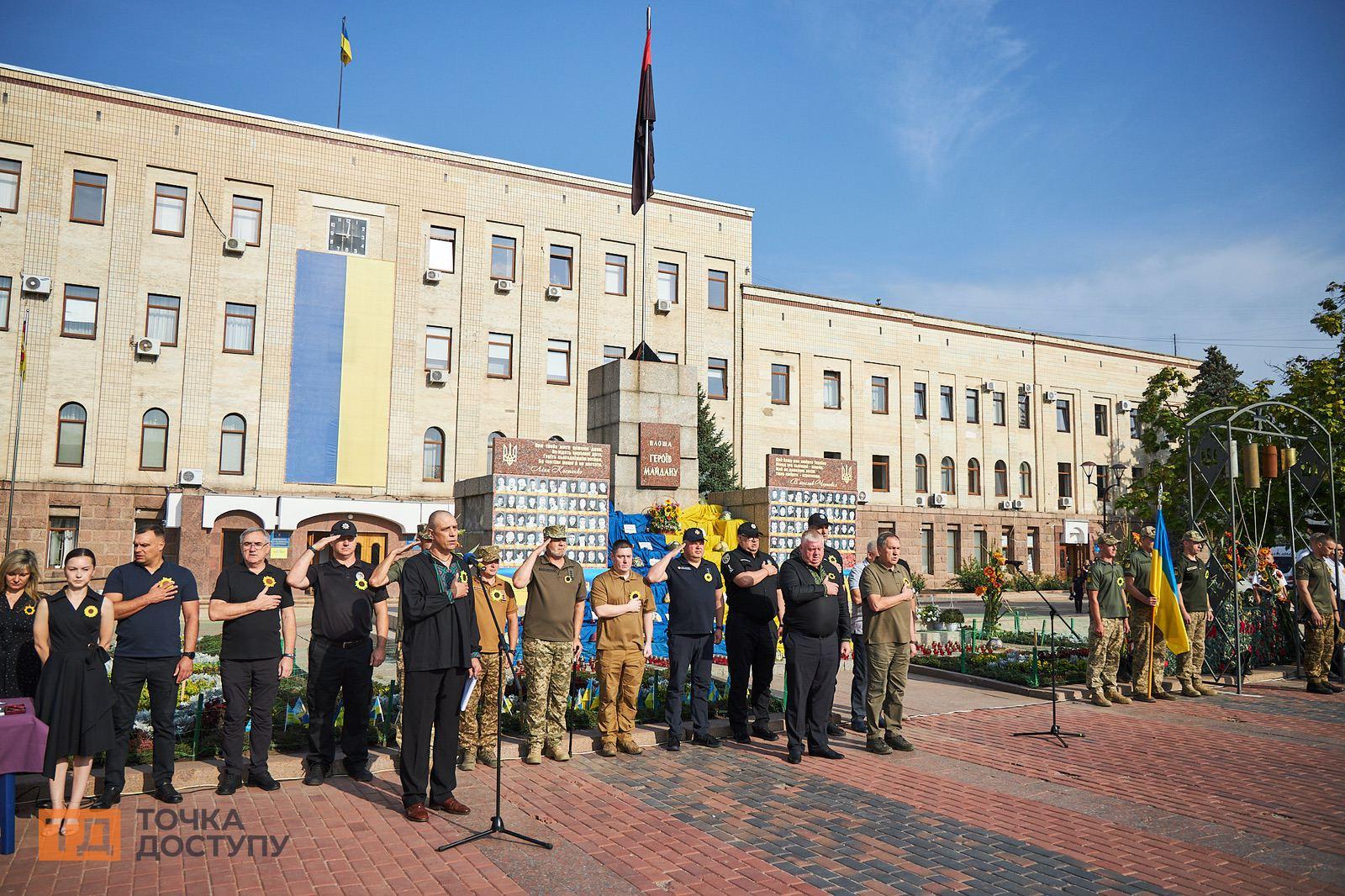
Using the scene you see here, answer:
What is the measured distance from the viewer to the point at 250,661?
698cm

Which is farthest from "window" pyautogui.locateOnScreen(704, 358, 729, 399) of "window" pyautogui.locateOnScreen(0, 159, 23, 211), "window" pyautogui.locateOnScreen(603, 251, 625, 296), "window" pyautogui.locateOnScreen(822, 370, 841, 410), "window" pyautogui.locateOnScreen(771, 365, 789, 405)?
"window" pyautogui.locateOnScreen(0, 159, 23, 211)

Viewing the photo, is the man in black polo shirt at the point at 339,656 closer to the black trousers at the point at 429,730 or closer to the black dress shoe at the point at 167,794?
the black trousers at the point at 429,730

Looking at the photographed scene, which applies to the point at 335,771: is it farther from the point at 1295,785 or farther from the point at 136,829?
the point at 1295,785

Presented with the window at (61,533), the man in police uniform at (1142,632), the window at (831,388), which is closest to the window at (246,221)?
the window at (61,533)

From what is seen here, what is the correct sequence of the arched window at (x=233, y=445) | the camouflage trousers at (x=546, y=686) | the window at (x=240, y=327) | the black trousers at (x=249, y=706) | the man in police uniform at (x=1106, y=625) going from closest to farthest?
the black trousers at (x=249, y=706)
the camouflage trousers at (x=546, y=686)
the man in police uniform at (x=1106, y=625)
the arched window at (x=233, y=445)
the window at (x=240, y=327)

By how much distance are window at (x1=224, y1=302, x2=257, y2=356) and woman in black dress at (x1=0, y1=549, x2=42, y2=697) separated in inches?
936

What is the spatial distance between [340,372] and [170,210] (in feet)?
22.6

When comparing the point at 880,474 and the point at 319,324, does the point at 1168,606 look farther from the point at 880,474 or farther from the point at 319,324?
the point at 880,474

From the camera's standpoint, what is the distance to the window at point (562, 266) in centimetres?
3316

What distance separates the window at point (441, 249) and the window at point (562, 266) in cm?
368

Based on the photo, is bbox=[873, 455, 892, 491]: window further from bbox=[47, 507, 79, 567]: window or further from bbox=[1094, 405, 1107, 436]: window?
bbox=[47, 507, 79, 567]: window

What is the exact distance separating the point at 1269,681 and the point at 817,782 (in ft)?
32.9

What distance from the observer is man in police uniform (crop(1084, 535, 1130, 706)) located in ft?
37.3

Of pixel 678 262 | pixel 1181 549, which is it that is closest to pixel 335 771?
pixel 1181 549
